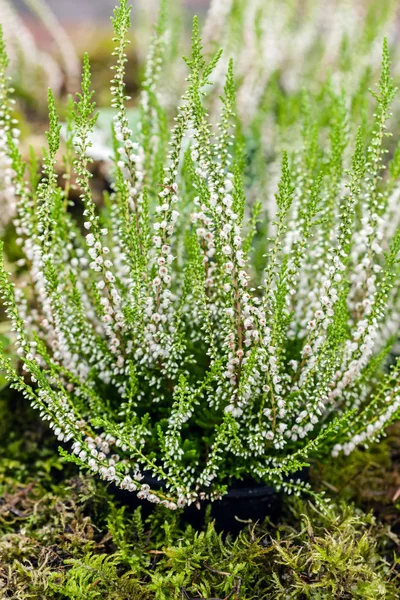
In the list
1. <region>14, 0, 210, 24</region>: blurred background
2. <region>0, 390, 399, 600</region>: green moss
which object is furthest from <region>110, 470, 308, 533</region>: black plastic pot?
<region>14, 0, 210, 24</region>: blurred background

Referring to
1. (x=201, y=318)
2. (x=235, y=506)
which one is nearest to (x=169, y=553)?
(x=235, y=506)

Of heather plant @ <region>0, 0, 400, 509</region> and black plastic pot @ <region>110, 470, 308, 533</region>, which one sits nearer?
heather plant @ <region>0, 0, 400, 509</region>

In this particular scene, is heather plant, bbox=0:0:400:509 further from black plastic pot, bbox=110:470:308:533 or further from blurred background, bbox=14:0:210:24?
blurred background, bbox=14:0:210:24

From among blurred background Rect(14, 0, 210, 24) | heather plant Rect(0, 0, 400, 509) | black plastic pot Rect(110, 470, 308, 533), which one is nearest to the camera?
heather plant Rect(0, 0, 400, 509)

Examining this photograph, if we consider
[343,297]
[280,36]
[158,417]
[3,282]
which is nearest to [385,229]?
[343,297]

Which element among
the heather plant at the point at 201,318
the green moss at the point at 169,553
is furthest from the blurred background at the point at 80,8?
the green moss at the point at 169,553

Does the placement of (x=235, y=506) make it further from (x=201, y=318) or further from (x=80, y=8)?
(x=80, y=8)

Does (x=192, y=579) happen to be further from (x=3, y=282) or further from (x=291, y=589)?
(x=3, y=282)
